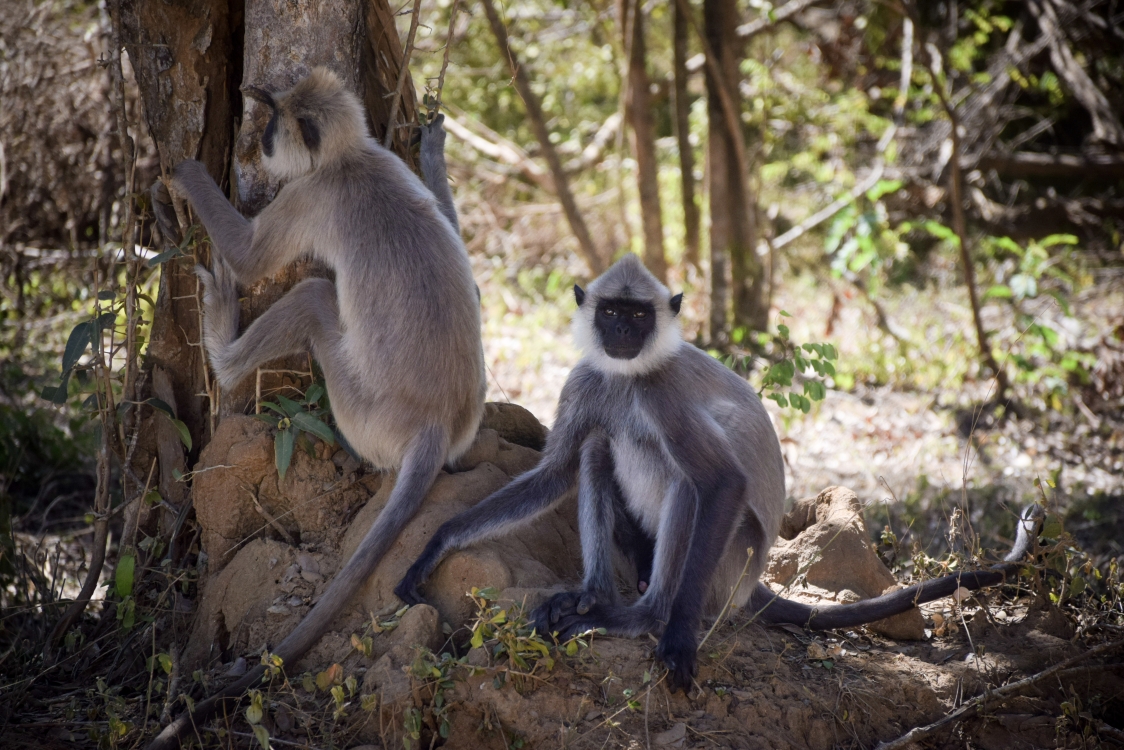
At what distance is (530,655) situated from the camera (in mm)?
2643

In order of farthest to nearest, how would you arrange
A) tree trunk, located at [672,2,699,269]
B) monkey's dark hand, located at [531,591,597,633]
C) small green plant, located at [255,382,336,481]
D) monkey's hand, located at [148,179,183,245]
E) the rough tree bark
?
tree trunk, located at [672,2,699,269] < the rough tree bark < monkey's hand, located at [148,179,183,245] < small green plant, located at [255,382,336,481] < monkey's dark hand, located at [531,591,597,633]

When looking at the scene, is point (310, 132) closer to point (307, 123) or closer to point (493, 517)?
point (307, 123)

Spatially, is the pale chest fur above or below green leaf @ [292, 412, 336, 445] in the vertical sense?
below

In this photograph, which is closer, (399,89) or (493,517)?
(493,517)

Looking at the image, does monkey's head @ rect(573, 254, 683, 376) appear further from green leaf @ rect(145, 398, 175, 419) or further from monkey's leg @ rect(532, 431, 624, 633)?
green leaf @ rect(145, 398, 175, 419)

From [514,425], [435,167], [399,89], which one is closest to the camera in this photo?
[399,89]

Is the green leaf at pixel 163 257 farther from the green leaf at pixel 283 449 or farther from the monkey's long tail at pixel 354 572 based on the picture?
the monkey's long tail at pixel 354 572

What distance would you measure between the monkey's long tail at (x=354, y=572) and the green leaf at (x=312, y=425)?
0.30m

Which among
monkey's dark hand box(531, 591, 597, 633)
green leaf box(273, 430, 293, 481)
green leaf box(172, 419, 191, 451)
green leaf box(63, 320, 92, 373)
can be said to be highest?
green leaf box(63, 320, 92, 373)

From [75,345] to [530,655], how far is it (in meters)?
1.90

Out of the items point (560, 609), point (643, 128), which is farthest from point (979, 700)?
point (643, 128)

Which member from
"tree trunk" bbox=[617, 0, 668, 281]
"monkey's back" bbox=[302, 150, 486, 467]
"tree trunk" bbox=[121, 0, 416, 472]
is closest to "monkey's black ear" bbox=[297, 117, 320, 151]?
"monkey's back" bbox=[302, 150, 486, 467]

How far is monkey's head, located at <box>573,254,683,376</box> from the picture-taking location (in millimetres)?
3168

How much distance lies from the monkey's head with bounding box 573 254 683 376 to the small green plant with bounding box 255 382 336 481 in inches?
38.6
